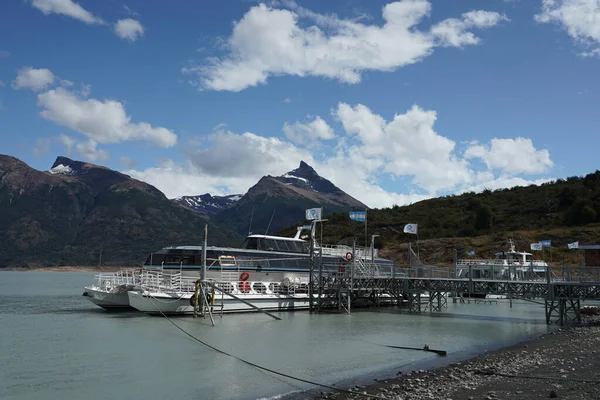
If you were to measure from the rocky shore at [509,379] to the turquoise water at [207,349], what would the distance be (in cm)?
204

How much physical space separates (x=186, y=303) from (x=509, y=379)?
77.9ft

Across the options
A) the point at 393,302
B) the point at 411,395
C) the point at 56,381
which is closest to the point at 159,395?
the point at 56,381

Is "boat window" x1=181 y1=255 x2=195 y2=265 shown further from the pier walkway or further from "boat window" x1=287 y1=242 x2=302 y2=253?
"boat window" x1=287 y1=242 x2=302 y2=253

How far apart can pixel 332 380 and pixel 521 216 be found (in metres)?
90.7

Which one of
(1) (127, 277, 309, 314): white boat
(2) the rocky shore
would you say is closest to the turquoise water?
(1) (127, 277, 309, 314): white boat

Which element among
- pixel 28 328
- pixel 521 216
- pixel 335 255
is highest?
pixel 521 216

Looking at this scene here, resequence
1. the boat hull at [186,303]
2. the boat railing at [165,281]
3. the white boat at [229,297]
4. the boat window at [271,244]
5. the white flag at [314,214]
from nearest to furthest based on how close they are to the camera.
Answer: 1. the boat hull at [186,303]
2. the white boat at [229,297]
3. the boat railing at [165,281]
4. the white flag at [314,214]
5. the boat window at [271,244]

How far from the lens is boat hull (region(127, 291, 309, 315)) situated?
34406 millimetres

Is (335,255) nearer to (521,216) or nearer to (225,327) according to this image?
(225,327)

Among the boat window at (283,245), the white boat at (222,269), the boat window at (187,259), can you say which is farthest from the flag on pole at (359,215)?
the boat window at (187,259)

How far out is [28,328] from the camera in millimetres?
30500

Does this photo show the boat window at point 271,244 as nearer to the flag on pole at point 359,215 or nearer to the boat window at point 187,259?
the flag on pole at point 359,215

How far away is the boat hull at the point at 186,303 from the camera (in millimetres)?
34406

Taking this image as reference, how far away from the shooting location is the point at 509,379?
16.3 m
